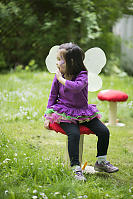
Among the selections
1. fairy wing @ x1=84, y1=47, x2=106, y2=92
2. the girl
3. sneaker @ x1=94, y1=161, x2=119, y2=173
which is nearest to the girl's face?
the girl

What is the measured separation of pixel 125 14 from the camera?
9453 millimetres

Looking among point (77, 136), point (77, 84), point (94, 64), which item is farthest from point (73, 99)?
point (94, 64)

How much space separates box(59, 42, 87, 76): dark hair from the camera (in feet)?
8.18

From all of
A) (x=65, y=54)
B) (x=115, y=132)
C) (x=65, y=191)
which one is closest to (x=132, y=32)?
(x=115, y=132)

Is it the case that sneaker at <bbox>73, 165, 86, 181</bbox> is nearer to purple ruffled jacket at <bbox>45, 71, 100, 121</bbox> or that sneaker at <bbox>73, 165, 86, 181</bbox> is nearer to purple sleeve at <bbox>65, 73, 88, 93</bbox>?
purple ruffled jacket at <bbox>45, 71, 100, 121</bbox>

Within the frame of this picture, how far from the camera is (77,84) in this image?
2418mm

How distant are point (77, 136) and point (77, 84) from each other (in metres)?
0.43

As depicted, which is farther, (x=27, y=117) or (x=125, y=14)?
(x=125, y=14)

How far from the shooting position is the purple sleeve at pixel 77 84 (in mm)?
2400

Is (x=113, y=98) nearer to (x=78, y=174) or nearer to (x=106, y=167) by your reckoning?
(x=106, y=167)

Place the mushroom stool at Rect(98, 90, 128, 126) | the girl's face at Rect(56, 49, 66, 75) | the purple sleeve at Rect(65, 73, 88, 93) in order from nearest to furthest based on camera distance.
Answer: the purple sleeve at Rect(65, 73, 88, 93)
the girl's face at Rect(56, 49, 66, 75)
the mushroom stool at Rect(98, 90, 128, 126)

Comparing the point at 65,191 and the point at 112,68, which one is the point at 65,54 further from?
the point at 112,68

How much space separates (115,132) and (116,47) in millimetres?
5945

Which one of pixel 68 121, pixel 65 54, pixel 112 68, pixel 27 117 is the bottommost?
pixel 112 68
